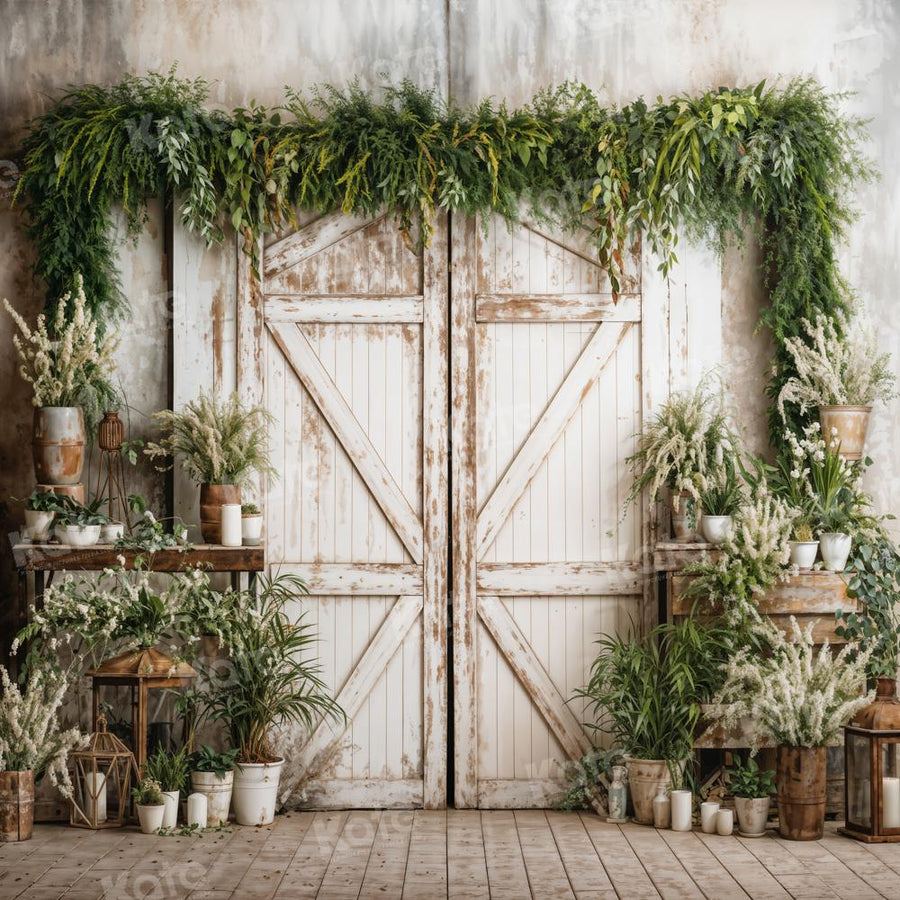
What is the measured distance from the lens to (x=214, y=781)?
506 cm

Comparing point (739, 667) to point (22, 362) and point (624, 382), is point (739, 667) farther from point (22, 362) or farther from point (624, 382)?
point (22, 362)

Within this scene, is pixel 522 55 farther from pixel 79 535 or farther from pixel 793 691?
pixel 793 691

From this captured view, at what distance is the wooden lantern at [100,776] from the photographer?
4.96 m

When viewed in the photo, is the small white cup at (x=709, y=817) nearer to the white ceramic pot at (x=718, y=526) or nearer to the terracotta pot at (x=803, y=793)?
the terracotta pot at (x=803, y=793)

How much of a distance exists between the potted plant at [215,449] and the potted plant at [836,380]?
244 centimetres

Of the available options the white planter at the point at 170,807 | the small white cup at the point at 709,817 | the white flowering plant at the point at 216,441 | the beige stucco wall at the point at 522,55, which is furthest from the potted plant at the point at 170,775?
the small white cup at the point at 709,817

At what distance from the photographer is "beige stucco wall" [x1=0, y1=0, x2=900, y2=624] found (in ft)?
18.6

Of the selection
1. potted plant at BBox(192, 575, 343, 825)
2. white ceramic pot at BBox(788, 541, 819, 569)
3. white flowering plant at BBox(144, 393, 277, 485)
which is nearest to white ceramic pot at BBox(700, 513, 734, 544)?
white ceramic pot at BBox(788, 541, 819, 569)

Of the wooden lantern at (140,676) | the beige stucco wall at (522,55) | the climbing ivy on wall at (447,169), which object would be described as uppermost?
the beige stucco wall at (522,55)

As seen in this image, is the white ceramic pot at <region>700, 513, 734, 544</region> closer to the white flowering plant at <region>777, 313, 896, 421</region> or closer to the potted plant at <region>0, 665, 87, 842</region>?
the white flowering plant at <region>777, 313, 896, 421</region>

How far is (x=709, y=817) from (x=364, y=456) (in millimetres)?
2219

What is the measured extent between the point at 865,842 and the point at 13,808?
3478mm

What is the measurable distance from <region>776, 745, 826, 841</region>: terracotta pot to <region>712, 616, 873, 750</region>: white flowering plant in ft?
0.16

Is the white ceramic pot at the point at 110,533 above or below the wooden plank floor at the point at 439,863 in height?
above
